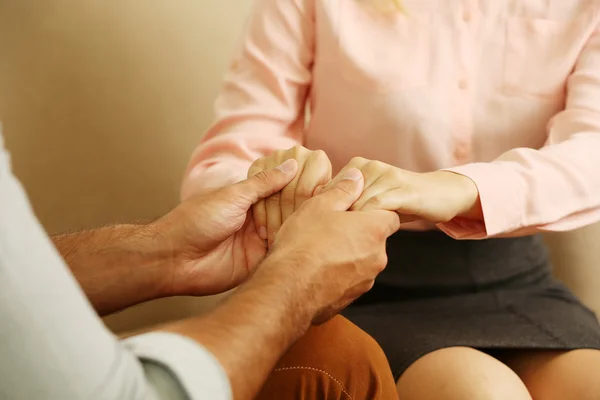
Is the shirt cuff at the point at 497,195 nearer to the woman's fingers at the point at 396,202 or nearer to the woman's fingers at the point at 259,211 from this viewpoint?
the woman's fingers at the point at 396,202

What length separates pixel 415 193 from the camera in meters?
0.73

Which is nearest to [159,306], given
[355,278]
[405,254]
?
[405,254]

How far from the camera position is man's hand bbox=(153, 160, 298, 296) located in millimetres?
746

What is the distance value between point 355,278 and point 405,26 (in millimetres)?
435

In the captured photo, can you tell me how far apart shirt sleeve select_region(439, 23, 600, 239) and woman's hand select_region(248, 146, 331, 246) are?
172mm

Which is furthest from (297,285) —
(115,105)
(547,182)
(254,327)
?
(115,105)

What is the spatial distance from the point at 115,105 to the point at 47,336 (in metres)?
0.91

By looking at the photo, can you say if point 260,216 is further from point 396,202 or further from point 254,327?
point 254,327

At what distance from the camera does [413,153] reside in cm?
90

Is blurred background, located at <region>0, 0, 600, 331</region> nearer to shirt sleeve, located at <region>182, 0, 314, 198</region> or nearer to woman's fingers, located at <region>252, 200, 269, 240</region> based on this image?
shirt sleeve, located at <region>182, 0, 314, 198</region>

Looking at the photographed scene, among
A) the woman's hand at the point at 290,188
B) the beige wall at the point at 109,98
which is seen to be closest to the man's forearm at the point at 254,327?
the woman's hand at the point at 290,188

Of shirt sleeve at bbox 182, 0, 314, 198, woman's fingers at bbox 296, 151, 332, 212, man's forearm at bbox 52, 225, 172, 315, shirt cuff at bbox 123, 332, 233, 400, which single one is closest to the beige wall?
shirt sleeve at bbox 182, 0, 314, 198

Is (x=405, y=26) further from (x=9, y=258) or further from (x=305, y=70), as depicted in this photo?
(x=9, y=258)

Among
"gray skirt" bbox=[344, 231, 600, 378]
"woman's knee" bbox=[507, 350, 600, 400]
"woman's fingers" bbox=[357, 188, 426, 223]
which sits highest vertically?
"woman's fingers" bbox=[357, 188, 426, 223]
